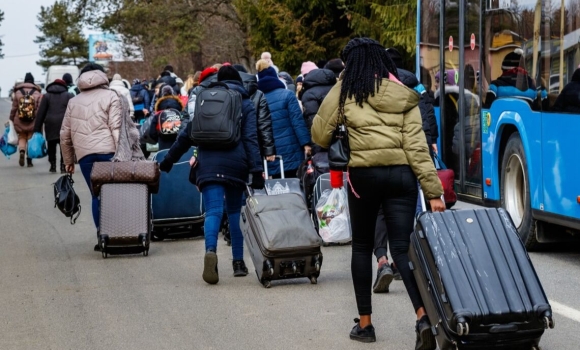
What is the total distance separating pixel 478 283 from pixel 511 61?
558 centimetres

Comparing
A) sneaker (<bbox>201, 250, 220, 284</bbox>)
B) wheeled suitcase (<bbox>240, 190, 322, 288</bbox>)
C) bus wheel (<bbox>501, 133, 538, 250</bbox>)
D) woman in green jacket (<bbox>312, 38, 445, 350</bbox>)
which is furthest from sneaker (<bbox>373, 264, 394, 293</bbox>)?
bus wheel (<bbox>501, 133, 538, 250</bbox>)

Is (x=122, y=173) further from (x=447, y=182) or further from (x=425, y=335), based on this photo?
(x=425, y=335)

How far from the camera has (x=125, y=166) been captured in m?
11.6

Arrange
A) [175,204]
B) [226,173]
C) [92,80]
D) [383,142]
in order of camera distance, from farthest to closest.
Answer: [175,204] < [92,80] < [226,173] < [383,142]

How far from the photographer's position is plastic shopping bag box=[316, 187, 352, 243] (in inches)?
464

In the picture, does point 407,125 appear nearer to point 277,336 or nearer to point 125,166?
point 277,336

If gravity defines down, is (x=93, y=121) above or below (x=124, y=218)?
above

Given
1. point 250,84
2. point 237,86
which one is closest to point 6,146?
point 250,84

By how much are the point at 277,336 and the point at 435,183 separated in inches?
57.9

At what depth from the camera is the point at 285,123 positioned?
509 inches

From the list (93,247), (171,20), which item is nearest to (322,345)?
(93,247)

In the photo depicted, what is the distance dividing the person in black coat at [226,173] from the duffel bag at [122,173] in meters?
1.62

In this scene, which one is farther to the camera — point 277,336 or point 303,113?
point 303,113

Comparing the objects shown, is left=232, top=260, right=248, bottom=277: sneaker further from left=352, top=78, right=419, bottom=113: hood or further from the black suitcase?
the black suitcase
